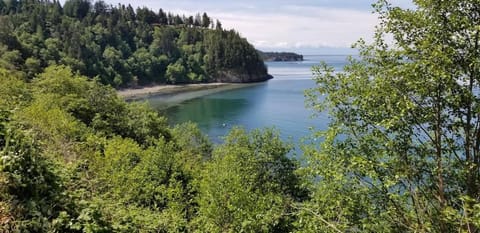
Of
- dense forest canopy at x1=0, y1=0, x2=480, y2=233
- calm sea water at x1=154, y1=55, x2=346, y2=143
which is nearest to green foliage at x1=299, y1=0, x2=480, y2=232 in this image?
dense forest canopy at x1=0, y1=0, x2=480, y2=233

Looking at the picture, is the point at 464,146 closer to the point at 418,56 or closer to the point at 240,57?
the point at 418,56

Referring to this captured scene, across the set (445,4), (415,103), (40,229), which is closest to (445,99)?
(415,103)

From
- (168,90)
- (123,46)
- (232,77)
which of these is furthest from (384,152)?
(123,46)

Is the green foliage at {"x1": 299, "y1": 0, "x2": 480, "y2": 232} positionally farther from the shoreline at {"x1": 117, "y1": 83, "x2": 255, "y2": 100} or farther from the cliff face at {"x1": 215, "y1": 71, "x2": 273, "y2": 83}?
the cliff face at {"x1": 215, "y1": 71, "x2": 273, "y2": 83}

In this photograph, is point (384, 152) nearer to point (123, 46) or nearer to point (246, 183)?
point (246, 183)

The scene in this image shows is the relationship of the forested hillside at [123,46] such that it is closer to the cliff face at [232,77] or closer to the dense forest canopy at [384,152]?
the cliff face at [232,77]

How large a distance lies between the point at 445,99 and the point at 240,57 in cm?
14051

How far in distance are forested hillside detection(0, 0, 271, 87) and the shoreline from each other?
4.96m

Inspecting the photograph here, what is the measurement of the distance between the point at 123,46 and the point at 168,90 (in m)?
33.5

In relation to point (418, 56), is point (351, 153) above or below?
below

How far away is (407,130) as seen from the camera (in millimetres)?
8250

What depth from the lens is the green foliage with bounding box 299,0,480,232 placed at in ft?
24.6

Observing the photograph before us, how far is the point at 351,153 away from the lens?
8703 millimetres

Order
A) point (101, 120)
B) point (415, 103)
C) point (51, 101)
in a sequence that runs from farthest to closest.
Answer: point (101, 120) < point (51, 101) < point (415, 103)
